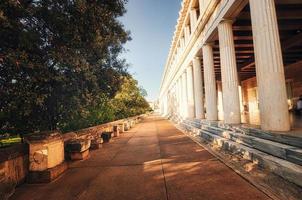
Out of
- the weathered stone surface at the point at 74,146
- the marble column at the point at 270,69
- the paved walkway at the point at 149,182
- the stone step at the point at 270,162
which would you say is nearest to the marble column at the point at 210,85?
the stone step at the point at 270,162

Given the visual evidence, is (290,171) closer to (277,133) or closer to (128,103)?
(277,133)

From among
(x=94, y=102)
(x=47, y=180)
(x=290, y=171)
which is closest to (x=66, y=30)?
(x=94, y=102)

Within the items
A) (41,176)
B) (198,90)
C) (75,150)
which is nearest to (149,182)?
(41,176)

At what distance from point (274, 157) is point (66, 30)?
5.58 metres

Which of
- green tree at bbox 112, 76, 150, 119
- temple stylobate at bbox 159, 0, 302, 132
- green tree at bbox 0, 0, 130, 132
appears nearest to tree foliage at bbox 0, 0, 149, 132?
green tree at bbox 0, 0, 130, 132

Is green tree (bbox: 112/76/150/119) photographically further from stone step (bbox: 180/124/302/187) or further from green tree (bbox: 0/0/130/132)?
stone step (bbox: 180/124/302/187)

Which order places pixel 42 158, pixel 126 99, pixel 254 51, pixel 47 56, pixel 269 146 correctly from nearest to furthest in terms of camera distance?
pixel 269 146 → pixel 42 158 → pixel 47 56 → pixel 254 51 → pixel 126 99

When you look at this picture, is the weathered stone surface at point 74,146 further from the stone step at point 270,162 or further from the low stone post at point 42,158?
the stone step at point 270,162

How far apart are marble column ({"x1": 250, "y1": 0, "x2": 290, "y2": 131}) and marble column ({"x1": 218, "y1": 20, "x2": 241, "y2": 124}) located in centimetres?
200

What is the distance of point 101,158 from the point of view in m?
6.11

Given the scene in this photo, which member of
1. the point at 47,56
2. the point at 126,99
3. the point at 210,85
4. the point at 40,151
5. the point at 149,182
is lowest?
the point at 149,182

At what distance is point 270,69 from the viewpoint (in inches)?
179

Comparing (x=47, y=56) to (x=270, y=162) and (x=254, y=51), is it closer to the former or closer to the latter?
(x=254, y=51)

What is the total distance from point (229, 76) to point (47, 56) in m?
6.19
